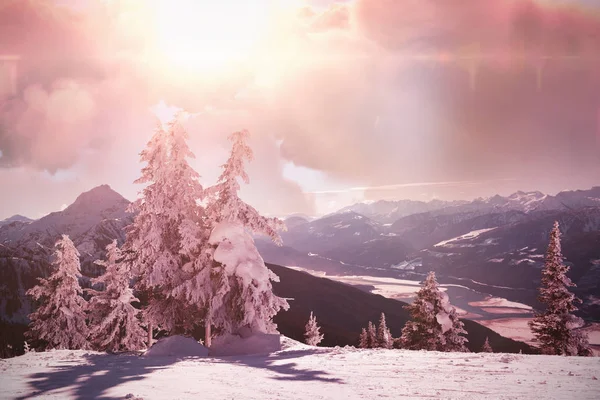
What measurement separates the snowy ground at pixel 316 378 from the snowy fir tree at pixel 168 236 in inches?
237

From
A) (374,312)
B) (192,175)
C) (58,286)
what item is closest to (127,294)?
(58,286)

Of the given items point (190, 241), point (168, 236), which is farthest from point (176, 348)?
point (168, 236)

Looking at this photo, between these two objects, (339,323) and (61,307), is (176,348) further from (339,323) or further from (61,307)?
(339,323)

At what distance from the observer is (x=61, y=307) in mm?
29859

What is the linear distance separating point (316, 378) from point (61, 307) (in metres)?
30.2

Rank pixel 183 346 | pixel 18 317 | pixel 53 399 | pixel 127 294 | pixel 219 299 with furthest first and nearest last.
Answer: pixel 18 317, pixel 127 294, pixel 219 299, pixel 183 346, pixel 53 399

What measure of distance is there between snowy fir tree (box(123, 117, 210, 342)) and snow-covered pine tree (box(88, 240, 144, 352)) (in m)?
11.0

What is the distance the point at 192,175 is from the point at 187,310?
740 cm

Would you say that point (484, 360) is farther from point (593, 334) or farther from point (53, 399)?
point (593, 334)

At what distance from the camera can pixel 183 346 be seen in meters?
14.7

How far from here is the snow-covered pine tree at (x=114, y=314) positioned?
27859mm

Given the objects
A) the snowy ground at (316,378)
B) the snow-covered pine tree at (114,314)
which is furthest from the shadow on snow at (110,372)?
the snow-covered pine tree at (114,314)

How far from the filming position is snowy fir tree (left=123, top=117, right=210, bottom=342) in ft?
58.3

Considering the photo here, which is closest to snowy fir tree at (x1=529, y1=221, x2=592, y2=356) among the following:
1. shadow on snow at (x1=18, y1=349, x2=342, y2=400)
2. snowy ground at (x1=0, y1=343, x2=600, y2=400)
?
snowy ground at (x1=0, y1=343, x2=600, y2=400)
